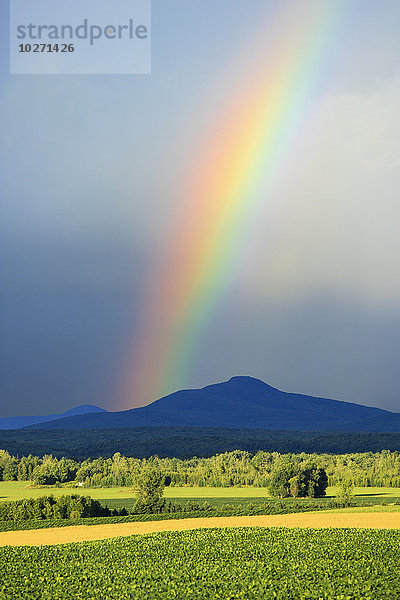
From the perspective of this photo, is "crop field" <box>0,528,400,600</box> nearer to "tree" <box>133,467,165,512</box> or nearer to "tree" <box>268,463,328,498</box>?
"tree" <box>133,467,165,512</box>

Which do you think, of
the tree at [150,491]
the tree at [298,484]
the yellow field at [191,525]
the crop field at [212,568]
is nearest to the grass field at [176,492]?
the tree at [298,484]

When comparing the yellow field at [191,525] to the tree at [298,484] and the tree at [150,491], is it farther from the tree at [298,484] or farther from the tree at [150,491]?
the tree at [298,484]

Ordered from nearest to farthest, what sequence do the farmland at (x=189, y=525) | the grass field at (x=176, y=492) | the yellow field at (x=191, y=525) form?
the yellow field at (x=191, y=525), the farmland at (x=189, y=525), the grass field at (x=176, y=492)

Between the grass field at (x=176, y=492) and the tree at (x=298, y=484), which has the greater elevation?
the tree at (x=298, y=484)

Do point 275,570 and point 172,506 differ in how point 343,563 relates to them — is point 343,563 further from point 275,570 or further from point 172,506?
point 172,506

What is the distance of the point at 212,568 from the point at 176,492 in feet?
410

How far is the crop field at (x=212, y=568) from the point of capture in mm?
42250

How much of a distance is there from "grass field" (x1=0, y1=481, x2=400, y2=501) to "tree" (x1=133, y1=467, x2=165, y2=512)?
34.1m

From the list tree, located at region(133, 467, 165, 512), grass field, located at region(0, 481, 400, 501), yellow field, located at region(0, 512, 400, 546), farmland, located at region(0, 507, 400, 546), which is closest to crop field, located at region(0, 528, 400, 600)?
yellow field, located at region(0, 512, 400, 546)

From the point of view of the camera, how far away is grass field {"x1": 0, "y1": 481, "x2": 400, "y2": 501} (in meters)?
157

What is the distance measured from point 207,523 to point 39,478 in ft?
335

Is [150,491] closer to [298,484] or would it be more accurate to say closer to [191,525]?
[191,525]

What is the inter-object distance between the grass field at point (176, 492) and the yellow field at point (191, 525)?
5017 centimetres

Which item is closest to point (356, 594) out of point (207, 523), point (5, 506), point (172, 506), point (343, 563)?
point (343, 563)
